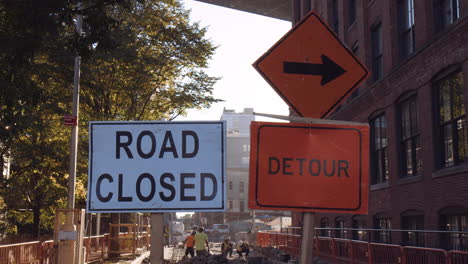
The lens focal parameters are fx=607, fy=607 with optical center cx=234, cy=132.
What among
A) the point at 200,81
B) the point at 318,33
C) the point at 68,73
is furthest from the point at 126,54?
the point at 318,33

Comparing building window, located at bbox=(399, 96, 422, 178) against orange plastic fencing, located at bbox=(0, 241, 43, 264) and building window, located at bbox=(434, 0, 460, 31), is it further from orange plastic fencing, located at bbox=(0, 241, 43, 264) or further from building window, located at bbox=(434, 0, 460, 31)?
orange plastic fencing, located at bbox=(0, 241, 43, 264)

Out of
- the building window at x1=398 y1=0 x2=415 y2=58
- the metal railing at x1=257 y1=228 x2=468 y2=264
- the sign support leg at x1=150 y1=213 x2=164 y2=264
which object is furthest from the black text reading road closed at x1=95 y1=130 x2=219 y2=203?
the building window at x1=398 y1=0 x2=415 y2=58

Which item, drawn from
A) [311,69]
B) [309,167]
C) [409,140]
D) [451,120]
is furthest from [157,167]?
[409,140]

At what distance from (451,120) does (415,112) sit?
369 centimetres

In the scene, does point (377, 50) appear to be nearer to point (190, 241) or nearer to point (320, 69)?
point (190, 241)

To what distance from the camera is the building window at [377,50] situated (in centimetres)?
2730

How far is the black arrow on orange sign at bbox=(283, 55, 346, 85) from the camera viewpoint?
187 inches

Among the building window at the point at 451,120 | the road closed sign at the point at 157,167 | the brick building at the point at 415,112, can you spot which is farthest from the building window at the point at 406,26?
the road closed sign at the point at 157,167

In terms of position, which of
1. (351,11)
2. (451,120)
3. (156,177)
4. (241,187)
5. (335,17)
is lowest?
(156,177)

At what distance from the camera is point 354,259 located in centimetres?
2045

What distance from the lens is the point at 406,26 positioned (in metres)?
23.9

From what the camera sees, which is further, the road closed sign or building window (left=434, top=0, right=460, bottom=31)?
building window (left=434, top=0, right=460, bottom=31)

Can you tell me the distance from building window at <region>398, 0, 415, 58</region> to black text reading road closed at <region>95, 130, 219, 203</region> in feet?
65.5

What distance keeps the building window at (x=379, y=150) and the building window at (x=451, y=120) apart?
19.9 ft
